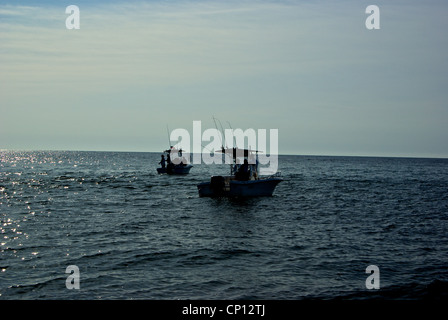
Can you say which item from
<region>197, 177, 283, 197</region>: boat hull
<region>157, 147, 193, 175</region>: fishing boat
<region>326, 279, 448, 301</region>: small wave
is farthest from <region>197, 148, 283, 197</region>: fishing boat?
<region>157, 147, 193, 175</region>: fishing boat

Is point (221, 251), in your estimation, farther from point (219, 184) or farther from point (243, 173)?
point (219, 184)

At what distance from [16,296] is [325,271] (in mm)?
10973

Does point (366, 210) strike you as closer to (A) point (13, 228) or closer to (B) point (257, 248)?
(B) point (257, 248)

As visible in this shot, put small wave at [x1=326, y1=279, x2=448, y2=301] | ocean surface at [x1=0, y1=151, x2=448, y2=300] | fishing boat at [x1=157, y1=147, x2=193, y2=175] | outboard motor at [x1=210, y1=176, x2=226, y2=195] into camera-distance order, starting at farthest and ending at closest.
→ fishing boat at [x1=157, y1=147, x2=193, y2=175] < outboard motor at [x1=210, y1=176, x2=226, y2=195] < ocean surface at [x1=0, y1=151, x2=448, y2=300] < small wave at [x1=326, y1=279, x2=448, y2=301]

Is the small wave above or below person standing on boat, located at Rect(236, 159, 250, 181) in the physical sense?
below

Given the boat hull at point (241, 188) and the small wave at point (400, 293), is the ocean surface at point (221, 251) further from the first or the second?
the boat hull at point (241, 188)

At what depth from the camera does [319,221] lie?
31.3 metres

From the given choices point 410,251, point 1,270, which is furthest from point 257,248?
point 1,270

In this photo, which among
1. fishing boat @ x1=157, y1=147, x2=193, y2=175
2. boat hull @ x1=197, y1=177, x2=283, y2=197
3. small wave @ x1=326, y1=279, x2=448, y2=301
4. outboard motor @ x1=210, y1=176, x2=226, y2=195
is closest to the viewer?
small wave @ x1=326, y1=279, x2=448, y2=301

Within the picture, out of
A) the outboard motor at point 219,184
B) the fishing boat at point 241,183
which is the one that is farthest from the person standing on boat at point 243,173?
the outboard motor at point 219,184

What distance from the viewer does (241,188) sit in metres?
40.5

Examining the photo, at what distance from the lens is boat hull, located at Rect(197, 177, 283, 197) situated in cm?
4041

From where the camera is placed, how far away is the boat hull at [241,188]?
40.4m

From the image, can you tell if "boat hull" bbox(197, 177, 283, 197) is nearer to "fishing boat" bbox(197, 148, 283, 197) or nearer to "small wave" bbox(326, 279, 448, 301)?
"fishing boat" bbox(197, 148, 283, 197)
